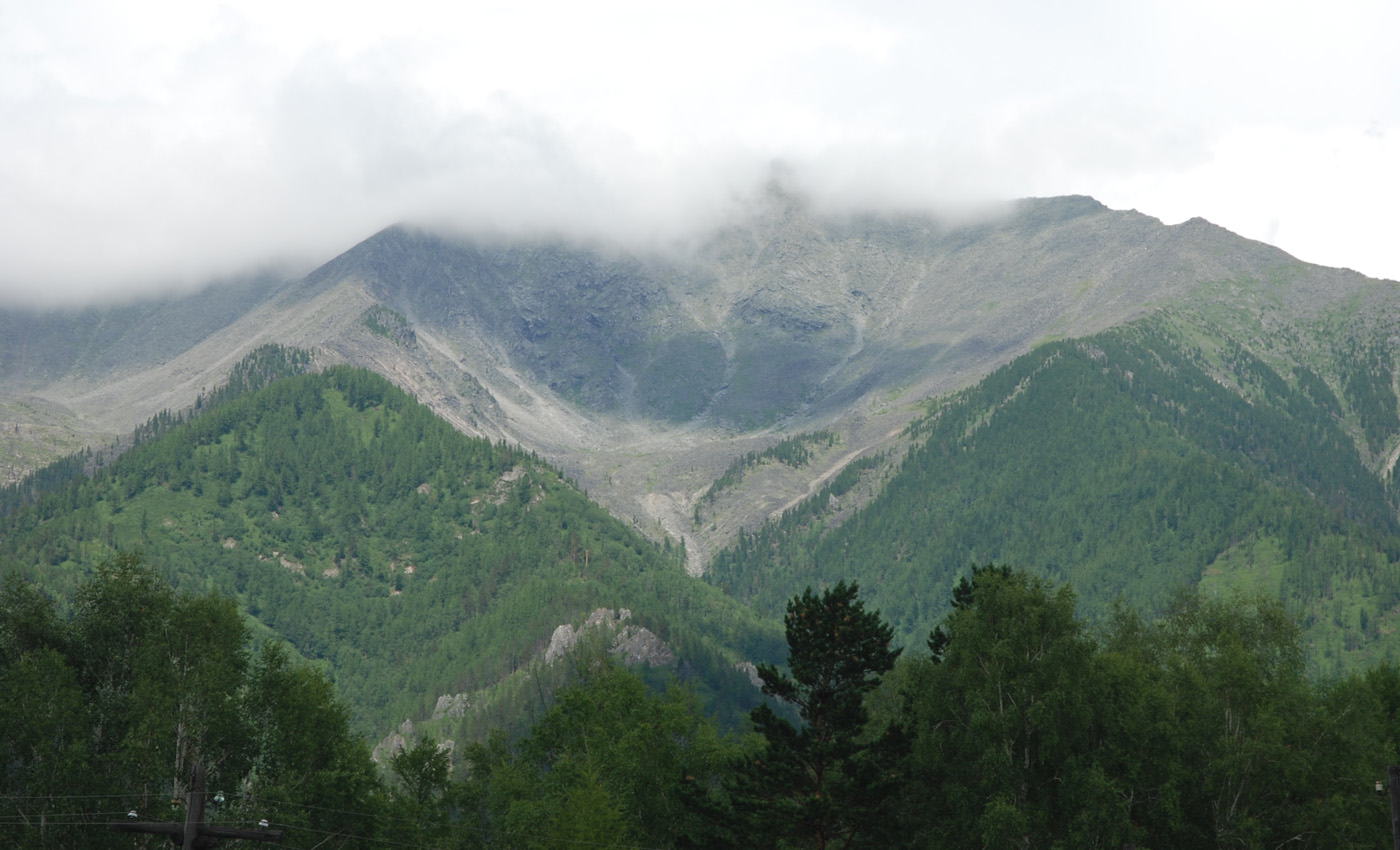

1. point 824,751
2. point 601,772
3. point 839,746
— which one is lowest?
point 601,772

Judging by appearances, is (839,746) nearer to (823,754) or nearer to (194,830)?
(823,754)

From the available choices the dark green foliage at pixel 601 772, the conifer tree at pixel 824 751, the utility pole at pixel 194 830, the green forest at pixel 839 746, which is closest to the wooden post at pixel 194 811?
the utility pole at pixel 194 830

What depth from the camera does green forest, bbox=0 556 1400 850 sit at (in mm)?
72312

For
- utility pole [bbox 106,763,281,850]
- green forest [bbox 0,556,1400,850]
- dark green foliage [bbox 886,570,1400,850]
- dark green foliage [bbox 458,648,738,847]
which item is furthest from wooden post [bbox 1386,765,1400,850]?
dark green foliage [bbox 458,648,738,847]

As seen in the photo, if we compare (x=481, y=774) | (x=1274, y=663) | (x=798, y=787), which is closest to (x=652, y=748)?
(x=798, y=787)

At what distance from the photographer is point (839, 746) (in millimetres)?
72688

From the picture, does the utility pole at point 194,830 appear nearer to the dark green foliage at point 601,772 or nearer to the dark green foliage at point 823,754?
the dark green foliage at point 823,754

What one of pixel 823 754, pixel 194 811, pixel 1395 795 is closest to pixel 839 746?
pixel 823 754

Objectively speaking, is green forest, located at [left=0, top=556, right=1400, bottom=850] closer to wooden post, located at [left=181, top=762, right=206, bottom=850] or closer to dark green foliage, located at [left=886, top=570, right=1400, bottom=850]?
dark green foliage, located at [left=886, top=570, right=1400, bottom=850]

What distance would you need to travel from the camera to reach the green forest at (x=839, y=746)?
72.3m

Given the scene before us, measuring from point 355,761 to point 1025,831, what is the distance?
43.9 metres

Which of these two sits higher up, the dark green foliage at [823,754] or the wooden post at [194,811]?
the wooden post at [194,811]

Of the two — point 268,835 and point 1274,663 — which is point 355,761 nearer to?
point 268,835

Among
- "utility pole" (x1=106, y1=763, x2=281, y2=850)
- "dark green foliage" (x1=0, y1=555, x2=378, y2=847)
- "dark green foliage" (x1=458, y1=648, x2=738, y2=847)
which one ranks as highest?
"utility pole" (x1=106, y1=763, x2=281, y2=850)
